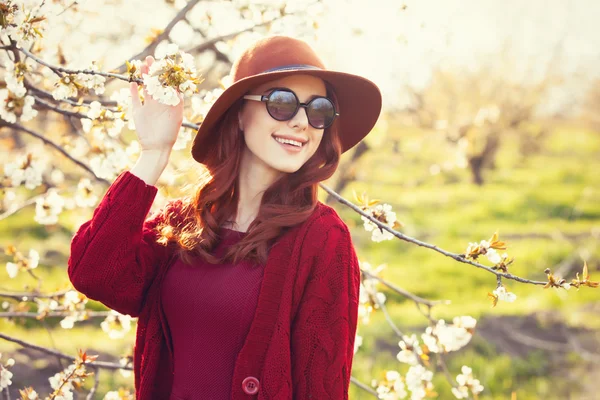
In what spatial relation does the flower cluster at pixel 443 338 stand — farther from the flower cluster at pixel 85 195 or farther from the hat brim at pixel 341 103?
the flower cluster at pixel 85 195

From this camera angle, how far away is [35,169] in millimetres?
2445

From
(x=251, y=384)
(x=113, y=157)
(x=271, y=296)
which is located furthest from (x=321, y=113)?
(x=113, y=157)

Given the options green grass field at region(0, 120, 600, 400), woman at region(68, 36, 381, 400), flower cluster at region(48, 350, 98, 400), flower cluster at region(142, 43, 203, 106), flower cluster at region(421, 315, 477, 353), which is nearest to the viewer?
flower cluster at region(142, 43, 203, 106)

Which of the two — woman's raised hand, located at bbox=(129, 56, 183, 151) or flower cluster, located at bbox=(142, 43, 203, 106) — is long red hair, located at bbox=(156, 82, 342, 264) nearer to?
woman's raised hand, located at bbox=(129, 56, 183, 151)

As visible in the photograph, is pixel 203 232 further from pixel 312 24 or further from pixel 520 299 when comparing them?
pixel 520 299

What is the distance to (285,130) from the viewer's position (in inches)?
68.4

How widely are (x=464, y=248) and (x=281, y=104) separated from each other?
6420 mm

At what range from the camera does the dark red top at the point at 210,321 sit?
1643 mm

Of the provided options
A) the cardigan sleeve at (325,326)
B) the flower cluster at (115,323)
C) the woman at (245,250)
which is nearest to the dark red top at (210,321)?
the woman at (245,250)

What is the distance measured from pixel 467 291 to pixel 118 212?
5521 mm

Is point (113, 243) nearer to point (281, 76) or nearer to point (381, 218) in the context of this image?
point (281, 76)

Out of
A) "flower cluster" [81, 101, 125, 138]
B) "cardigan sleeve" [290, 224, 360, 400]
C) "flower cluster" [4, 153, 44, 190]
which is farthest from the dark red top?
"flower cluster" [4, 153, 44, 190]

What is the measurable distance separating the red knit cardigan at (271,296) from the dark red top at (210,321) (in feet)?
0.19

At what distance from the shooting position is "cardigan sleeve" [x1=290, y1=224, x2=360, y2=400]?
1556mm
